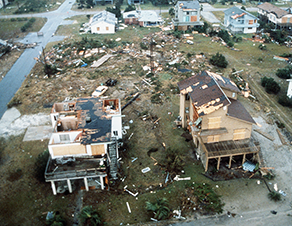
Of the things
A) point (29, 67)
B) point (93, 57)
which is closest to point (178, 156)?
point (93, 57)

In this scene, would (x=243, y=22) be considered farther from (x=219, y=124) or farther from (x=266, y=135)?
(x=219, y=124)

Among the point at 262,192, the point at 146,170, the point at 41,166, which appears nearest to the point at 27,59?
the point at 41,166

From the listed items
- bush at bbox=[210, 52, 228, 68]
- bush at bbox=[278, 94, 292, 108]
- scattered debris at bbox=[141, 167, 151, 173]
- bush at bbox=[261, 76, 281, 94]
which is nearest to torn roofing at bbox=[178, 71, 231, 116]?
scattered debris at bbox=[141, 167, 151, 173]

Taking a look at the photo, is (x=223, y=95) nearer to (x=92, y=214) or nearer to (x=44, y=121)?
(x=92, y=214)

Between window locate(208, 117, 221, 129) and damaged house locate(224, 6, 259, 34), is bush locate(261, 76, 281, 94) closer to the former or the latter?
window locate(208, 117, 221, 129)

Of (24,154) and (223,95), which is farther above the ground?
(223,95)
